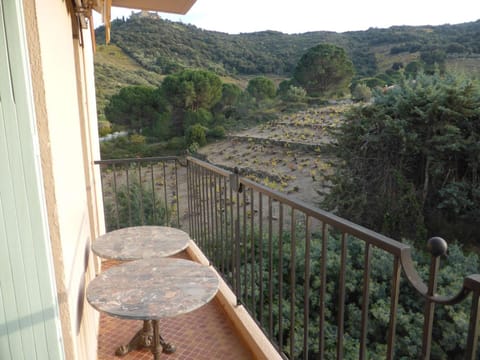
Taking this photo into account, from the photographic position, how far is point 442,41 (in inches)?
957

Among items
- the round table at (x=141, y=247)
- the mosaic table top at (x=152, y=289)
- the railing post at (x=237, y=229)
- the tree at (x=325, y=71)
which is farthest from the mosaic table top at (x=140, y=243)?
the tree at (x=325, y=71)

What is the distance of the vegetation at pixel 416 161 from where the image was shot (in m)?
6.29

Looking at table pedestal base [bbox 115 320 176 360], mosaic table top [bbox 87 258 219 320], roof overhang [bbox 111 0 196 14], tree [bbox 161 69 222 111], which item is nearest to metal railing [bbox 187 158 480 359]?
mosaic table top [bbox 87 258 219 320]

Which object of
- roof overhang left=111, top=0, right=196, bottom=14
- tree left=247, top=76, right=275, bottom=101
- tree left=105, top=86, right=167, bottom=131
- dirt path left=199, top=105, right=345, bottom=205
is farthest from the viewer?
tree left=247, top=76, right=275, bottom=101

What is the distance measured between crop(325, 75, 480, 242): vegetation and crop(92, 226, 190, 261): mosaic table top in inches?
220

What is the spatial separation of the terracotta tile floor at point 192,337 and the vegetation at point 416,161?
17.9 ft

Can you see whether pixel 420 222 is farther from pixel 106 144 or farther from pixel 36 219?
pixel 106 144

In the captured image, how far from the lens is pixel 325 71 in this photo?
22344mm

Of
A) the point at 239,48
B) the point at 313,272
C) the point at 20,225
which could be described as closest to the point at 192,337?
the point at 20,225

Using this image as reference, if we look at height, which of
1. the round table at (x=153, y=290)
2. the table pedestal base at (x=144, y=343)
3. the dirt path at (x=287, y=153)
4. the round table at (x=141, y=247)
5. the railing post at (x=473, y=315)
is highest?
the railing post at (x=473, y=315)

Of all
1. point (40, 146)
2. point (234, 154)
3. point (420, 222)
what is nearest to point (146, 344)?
point (40, 146)

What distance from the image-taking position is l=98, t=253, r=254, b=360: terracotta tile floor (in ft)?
6.09

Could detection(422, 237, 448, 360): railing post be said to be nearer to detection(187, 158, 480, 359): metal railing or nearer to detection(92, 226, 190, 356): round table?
detection(187, 158, 480, 359): metal railing

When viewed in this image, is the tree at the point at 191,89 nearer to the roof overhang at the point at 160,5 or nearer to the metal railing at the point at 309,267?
the metal railing at the point at 309,267
